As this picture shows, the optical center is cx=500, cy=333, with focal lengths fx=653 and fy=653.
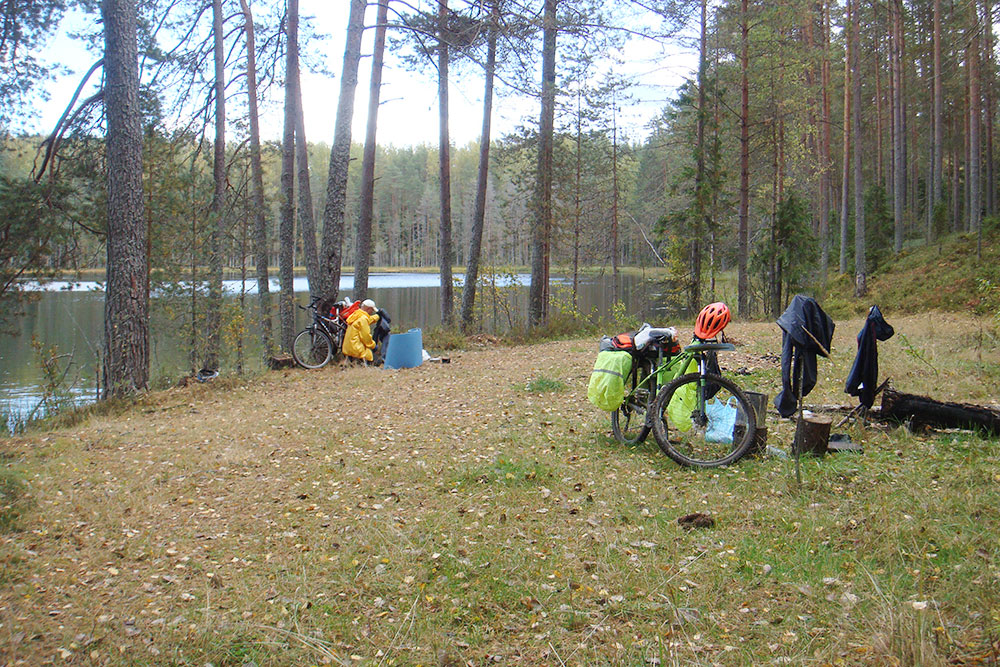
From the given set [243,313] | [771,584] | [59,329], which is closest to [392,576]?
[771,584]

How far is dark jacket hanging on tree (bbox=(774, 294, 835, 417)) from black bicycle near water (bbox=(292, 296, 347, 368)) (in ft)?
27.9

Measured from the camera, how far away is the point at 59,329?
78.0 feet

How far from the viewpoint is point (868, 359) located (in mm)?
5316

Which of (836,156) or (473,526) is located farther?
(836,156)

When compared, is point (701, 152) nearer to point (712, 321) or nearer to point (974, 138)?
point (974, 138)

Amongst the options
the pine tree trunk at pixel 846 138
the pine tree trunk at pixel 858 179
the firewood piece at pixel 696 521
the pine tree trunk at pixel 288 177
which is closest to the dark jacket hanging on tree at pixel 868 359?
the firewood piece at pixel 696 521

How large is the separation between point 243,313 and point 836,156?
31.7 m

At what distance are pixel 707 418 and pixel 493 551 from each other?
230cm

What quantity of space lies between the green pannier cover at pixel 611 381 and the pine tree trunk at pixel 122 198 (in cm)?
655

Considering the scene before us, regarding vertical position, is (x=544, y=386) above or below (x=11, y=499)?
above

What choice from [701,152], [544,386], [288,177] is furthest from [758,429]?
[701,152]

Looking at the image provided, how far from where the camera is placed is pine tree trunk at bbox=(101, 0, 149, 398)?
8.40m

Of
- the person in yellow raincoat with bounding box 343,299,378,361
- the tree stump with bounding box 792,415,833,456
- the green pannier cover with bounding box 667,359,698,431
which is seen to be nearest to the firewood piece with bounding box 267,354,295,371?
the person in yellow raincoat with bounding box 343,299,378,361

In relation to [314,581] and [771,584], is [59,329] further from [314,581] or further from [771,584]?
[771,584]
